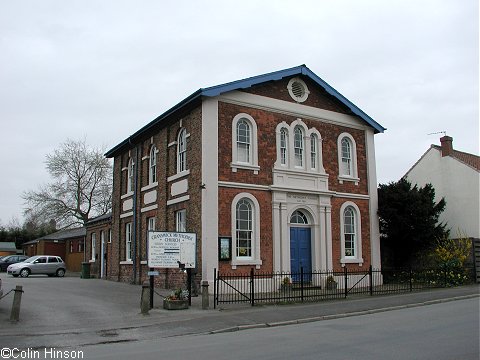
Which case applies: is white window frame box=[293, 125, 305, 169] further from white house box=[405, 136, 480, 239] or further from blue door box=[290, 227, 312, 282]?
white house box=[405, 136, 480, 239]

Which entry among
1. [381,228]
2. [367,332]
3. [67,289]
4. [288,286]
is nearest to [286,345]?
[367,332]

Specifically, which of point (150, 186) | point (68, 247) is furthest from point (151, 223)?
point (68, 247)

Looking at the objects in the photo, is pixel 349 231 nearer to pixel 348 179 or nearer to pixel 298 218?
pixel 348 179

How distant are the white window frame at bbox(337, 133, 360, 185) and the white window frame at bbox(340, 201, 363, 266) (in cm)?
114

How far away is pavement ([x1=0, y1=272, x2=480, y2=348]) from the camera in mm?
11789

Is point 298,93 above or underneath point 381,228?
above

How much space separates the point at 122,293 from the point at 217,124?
781cm

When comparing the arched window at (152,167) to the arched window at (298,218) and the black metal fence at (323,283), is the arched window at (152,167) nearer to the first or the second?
the arched window at (298,218)

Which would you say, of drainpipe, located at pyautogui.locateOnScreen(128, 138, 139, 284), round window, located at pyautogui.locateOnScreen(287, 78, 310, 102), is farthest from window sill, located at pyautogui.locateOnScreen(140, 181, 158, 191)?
round window, located at pyautogui.locateOnScreen(287, 78, 310, 102)

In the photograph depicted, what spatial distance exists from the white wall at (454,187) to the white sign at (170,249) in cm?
1781

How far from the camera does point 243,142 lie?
21.3m

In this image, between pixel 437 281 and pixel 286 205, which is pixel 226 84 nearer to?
pixel 286 205

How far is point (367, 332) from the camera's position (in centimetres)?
1126

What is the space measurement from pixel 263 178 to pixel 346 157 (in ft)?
17.2
